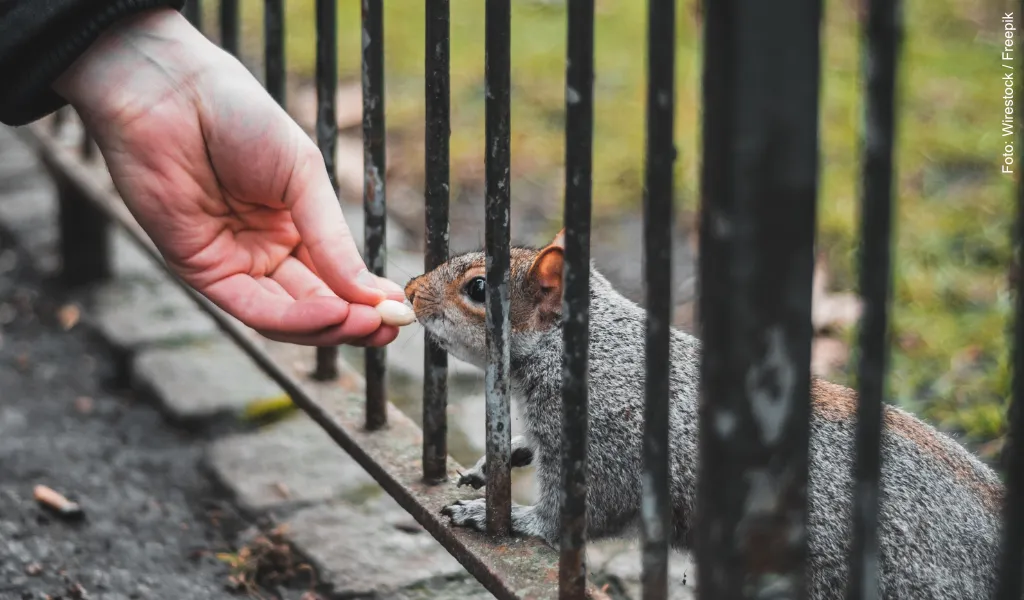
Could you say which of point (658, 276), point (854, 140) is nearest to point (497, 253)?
point (658, 276)

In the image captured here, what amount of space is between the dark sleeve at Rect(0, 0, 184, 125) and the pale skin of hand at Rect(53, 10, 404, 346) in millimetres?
56

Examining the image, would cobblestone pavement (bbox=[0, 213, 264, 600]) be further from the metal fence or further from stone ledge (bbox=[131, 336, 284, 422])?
the metal fence

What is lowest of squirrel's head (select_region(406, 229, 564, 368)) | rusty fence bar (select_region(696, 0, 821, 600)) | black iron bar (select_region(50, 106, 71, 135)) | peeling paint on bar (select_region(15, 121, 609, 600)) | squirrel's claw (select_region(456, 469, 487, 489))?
squirrel's claw (select_region(456, 469, 487, 489))

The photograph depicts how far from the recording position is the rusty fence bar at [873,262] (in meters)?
1.14

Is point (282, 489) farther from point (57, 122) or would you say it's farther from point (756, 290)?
point (756, 290)

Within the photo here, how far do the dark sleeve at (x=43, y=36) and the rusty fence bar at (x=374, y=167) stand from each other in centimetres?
34

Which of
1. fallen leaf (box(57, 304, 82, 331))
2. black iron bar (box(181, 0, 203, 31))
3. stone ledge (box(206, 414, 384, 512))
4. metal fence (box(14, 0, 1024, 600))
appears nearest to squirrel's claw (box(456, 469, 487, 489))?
metal fence (box(14, 0, 1024, 600))

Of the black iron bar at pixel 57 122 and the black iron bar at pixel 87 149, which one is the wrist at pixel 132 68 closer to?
the black iron bar at pixel 87 149

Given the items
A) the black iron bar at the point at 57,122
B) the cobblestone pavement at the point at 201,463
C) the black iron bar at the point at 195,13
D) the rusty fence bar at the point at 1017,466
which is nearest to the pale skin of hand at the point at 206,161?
the cobblestone pavement at the point at 201,463

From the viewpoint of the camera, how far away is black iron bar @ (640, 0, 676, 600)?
4.47ft

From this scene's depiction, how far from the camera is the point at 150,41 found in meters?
2.11

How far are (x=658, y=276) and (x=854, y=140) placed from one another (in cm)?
334

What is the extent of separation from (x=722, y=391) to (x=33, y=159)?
4.44 m

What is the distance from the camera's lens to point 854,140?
455 cm
